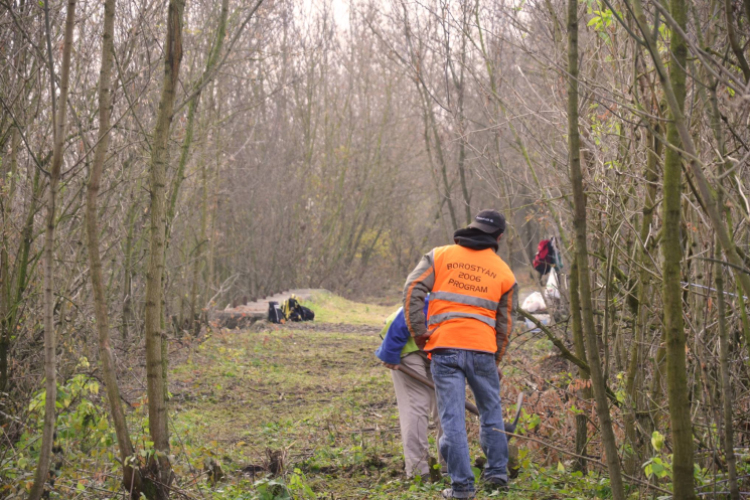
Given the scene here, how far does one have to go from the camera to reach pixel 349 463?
6559 millimetres

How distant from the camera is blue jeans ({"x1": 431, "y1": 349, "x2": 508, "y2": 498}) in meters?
5.15

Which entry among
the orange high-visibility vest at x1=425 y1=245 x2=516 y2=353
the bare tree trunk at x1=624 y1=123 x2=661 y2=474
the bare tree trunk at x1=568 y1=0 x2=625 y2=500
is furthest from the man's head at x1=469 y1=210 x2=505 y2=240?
the bare tree trunk at x1=568 y1=0 x2=625 y2=500

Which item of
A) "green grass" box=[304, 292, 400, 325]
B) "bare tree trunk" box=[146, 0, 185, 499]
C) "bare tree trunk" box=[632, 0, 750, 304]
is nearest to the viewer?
"bare tree trunk" box=[632, 0, 750, 304]

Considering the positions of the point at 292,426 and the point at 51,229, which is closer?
the point at 51,229

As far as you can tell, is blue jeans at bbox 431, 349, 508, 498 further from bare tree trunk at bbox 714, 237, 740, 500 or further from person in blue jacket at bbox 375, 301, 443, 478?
bare tree trunk at bbox 714, 237, 740, 500

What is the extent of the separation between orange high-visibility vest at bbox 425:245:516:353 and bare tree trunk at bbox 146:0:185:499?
1921mm

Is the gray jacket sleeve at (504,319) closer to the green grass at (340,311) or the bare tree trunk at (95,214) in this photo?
the bare tree trunk at (95,214)

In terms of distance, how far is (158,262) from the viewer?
439cm

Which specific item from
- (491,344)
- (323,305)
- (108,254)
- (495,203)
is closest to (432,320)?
(491,344)

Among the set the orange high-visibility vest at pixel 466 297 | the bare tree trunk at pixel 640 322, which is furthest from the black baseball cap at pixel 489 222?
the bare tree trunk at pixel 640 322

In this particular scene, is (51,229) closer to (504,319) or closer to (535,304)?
(504,319)

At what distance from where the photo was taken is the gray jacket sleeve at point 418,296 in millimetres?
5371

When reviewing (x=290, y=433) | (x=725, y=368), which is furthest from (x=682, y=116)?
(x=290, y=433)

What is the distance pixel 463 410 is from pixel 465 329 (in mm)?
573
